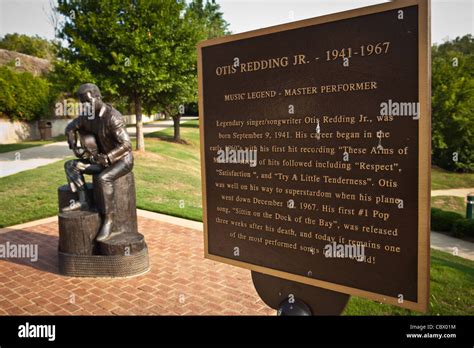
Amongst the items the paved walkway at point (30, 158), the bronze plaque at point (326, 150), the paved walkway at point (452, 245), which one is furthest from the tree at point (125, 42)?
the bronze plaque at point (326, 150)

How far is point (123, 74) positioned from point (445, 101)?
19058 millimetres

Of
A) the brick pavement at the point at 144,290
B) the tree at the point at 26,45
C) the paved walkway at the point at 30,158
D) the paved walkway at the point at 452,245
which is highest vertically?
the tree at the point at 26,45

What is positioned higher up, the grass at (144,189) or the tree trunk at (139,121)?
the tree trunk at (139,121)

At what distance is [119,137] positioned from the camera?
6238 mm

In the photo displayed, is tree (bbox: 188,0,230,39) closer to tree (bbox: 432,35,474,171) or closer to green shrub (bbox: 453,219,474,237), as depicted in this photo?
tree (bbox: 432,35,474,171)

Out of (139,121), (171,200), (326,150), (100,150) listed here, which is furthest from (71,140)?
(139,121)

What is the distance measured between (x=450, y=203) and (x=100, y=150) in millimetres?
17125

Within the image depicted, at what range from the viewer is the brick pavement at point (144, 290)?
16.1ft

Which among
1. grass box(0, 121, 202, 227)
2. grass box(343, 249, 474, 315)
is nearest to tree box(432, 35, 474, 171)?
grass box(0, 121, 202, 227)

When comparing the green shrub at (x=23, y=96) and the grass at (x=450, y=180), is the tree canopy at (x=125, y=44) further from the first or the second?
the grass at (x=450, y=180)

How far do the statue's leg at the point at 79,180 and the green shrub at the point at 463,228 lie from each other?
445 inches

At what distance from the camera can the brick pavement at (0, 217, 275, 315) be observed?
489 cm

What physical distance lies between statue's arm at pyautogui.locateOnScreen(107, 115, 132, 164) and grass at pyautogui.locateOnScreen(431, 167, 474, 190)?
64.3 ft

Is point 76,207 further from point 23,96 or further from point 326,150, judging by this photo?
point 23,96
